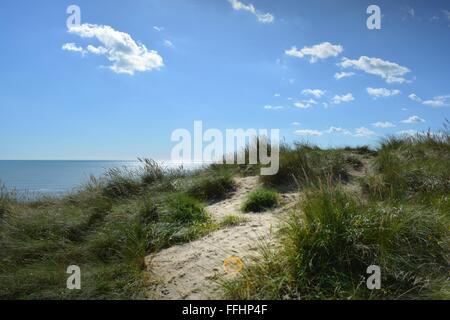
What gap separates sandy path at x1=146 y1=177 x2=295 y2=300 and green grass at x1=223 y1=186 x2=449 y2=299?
429 mm

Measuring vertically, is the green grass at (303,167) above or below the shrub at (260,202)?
above

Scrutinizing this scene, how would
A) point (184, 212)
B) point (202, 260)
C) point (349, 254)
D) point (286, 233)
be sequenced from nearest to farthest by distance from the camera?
point (349, 254)
point (286, 233)
point (202, 260)
point (184, 212)

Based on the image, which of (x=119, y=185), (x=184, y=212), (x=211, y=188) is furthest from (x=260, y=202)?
(x=119, y=185)

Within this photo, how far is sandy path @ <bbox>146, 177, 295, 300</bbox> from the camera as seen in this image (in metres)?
3.89

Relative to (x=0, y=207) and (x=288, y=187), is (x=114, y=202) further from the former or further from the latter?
(x=288, y=187)

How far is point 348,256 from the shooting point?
3.60m

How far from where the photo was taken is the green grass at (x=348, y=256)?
335 centimetres

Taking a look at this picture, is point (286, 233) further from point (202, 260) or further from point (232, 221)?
point (232, 221)

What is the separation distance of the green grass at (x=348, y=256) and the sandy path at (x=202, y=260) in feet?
1.41

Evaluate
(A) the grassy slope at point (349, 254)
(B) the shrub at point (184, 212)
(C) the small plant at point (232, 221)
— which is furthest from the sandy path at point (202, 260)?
(B) the shrub at point (184, 212)

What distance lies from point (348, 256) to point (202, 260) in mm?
1770

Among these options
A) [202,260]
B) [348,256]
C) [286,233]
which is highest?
[286,233]

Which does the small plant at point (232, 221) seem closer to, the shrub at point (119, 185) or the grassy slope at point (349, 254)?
the grassy slope at point (349, 254)
